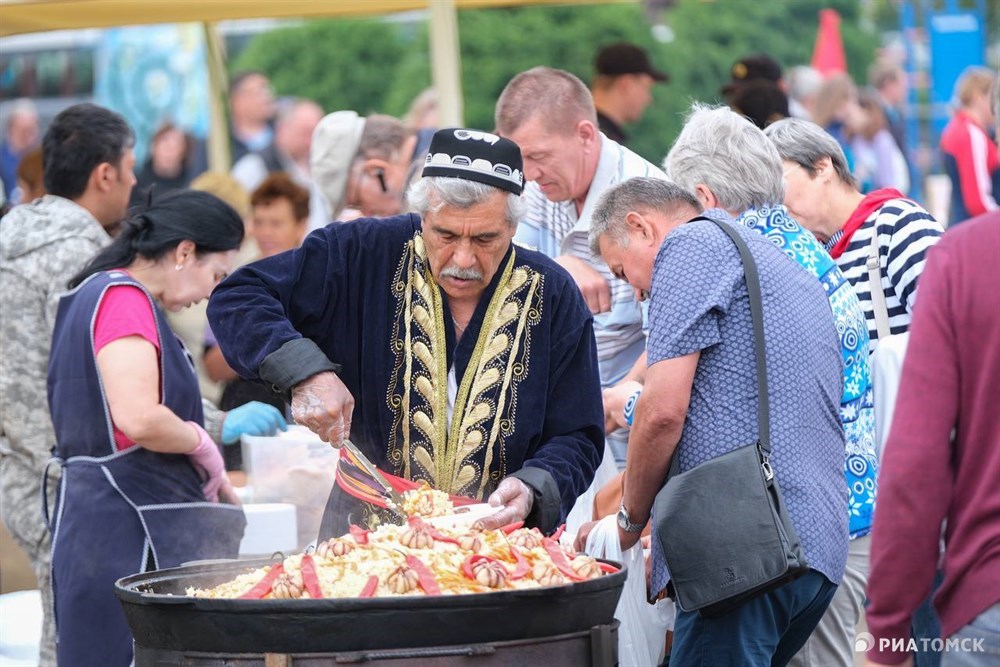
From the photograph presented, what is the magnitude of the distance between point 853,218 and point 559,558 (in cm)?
202

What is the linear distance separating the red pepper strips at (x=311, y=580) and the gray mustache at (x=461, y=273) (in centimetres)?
94

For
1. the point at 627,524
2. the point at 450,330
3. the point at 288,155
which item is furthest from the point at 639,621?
the point at 288,155

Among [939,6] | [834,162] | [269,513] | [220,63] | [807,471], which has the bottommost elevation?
[269,513]

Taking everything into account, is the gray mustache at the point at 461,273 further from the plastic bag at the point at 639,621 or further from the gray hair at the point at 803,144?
the gray hair at the point at 803,144

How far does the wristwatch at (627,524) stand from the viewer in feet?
12.9

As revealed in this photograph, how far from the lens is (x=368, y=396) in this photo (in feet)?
13.1

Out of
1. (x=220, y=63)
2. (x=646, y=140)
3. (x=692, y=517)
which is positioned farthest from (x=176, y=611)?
(x=646, y=140)

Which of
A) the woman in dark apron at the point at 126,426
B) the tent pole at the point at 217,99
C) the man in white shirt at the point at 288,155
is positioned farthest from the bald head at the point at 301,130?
the woman in dark apron at the point at 126,426

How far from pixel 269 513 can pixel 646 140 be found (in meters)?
23.2

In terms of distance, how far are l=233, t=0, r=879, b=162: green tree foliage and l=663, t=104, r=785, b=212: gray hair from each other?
22.4 meters

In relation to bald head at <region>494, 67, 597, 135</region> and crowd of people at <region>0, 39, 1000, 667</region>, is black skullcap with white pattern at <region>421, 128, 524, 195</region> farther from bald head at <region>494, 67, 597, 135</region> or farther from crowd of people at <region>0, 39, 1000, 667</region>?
bald head at <region>494, 67, 597, 135</region>

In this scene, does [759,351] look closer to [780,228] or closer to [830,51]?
[780,228]

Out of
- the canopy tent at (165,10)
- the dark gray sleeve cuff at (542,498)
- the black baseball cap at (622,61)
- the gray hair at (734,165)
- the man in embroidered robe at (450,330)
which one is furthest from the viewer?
the canopy tent at (165,10)

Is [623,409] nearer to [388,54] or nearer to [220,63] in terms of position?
[220,63]
